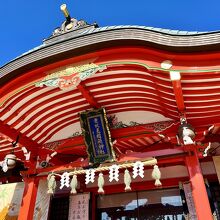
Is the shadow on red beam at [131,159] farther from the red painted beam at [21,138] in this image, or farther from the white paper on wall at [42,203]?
the red painted beam at [21,138]

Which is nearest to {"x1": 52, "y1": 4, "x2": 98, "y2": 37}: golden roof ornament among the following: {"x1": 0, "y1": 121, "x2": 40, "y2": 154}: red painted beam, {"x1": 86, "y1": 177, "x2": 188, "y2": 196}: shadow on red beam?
{"x1": 0, "y1": 121, "x2": 40, "y2": 154}: red painted beam

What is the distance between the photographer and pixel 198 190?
513 cm

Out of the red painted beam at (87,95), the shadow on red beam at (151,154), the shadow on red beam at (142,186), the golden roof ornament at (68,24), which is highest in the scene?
the golden roof ornament at (68,24)

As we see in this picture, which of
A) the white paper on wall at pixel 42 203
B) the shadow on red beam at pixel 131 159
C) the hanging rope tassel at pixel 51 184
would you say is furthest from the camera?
the white paper on wall at pixel 42 203

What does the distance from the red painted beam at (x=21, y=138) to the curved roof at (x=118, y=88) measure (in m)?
0.03

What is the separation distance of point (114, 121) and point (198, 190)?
8.89 feet

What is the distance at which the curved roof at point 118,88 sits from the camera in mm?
4961

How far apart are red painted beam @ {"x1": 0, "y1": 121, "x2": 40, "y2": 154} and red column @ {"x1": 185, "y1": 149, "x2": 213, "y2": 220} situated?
4160 millimetres

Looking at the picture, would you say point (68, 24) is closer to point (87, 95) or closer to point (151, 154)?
point (87, 95)

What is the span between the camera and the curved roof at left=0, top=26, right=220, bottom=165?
16.3 ft

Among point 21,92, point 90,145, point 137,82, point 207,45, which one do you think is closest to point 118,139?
point 90,145

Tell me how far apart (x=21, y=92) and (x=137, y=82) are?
266 cm

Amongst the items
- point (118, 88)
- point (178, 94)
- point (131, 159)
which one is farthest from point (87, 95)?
point (178, 94)

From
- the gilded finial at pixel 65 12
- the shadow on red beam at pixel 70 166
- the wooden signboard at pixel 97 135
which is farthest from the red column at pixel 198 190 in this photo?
the gilded finial at pixel 65 12
